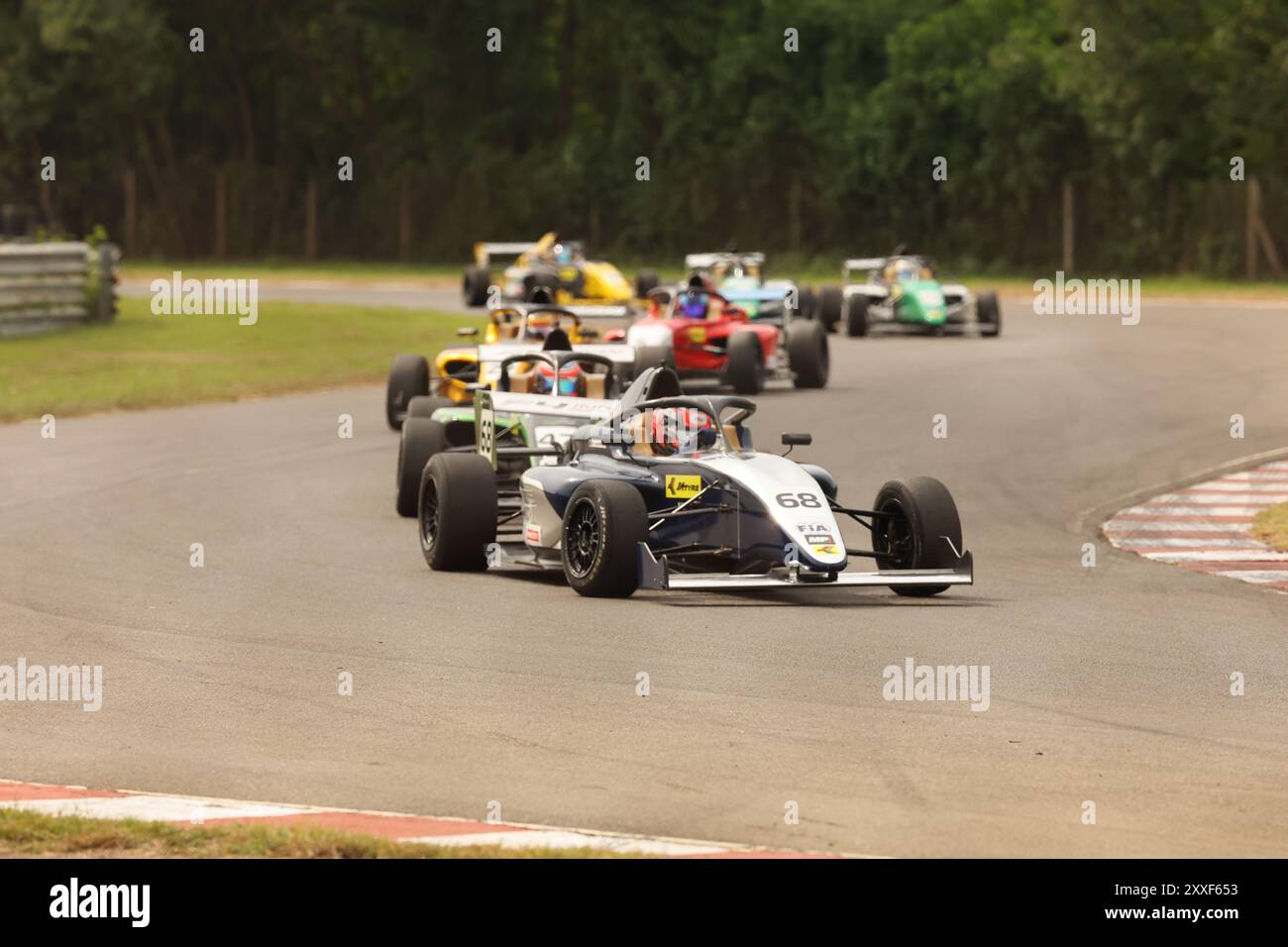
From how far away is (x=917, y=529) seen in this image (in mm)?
13688

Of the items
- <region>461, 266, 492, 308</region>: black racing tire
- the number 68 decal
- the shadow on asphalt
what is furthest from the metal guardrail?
the number 68 decal

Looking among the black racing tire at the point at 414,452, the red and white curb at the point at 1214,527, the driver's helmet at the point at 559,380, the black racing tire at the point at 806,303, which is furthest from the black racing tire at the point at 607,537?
the black racing tire at the point at 806,303

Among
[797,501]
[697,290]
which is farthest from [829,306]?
[797,501]

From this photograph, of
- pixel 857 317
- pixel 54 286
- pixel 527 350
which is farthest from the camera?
pixel 54 286

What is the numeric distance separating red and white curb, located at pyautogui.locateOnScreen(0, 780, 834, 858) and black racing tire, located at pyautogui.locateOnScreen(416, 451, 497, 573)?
6.06 metres

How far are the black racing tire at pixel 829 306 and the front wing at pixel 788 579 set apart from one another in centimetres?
2348

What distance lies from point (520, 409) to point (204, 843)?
31.5 feet

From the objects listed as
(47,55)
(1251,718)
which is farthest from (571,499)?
(47,55)

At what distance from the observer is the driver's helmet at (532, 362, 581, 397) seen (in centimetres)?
1870

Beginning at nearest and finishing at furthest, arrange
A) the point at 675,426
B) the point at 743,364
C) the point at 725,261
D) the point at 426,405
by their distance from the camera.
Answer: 1. the point at 675,426
2. the point at 426,405
3. the point at 743,364
4. the point at 725,261

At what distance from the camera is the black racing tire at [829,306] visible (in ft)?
121

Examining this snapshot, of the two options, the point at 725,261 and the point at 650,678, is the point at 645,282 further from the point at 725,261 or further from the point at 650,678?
the point at 650,678

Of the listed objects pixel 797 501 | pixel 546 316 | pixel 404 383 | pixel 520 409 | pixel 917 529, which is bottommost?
pixel 917 529

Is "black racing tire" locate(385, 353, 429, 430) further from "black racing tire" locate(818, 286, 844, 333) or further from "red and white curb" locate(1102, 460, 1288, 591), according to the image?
"black racing tire" locate(818, 286, 844, 333)
